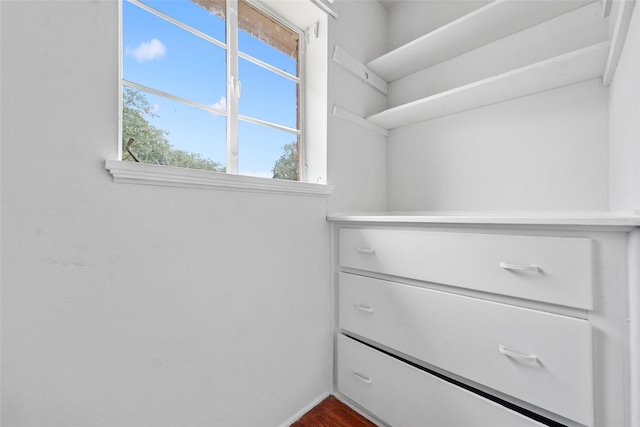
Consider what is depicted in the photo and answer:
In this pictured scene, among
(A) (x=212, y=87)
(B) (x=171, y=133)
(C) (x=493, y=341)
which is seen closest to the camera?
(C) (x=493, y=341)

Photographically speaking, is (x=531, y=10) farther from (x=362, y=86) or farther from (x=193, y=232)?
(x=193, y=232)

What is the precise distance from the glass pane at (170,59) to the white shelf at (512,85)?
909 mm

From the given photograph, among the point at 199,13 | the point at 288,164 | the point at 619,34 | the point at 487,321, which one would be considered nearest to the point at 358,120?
the point at 288,164

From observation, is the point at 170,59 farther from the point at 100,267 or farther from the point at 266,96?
the point at 100,267

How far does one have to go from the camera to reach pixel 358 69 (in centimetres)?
160

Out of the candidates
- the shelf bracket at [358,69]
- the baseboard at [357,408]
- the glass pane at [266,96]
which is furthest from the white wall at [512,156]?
the baseboard at [357,408]

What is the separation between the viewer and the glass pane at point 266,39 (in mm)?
1282

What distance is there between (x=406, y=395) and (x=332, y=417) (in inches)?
15.2

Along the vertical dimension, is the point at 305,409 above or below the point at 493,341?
below

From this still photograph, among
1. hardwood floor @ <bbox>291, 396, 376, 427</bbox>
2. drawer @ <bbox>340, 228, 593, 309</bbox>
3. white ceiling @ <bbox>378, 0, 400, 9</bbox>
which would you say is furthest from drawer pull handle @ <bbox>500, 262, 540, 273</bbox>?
white ceiling @ <bbox>378, 0, 400, 9</bbox>

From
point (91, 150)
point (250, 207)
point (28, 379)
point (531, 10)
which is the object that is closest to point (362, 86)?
point (531, 10)

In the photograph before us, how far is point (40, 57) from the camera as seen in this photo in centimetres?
66

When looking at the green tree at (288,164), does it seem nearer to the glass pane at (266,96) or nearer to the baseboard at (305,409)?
the glass pane at (266,96)

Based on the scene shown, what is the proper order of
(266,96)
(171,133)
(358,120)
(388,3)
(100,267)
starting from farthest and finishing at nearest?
(388,3) < (358,120) < (266,96) < (171,133) < (100,267)
